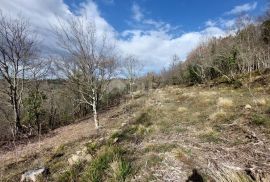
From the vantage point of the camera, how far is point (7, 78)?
15.7m

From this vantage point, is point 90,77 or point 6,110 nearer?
point 90,77

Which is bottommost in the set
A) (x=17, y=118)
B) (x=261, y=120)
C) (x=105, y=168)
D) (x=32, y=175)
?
(x=17, y=118)

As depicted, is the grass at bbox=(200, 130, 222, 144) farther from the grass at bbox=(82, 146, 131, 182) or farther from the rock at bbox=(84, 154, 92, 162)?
the rock at bbox=(84, 154, 92, 162)

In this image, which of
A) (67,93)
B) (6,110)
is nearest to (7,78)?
(6,110)

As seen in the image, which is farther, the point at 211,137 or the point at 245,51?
the point at 245,51

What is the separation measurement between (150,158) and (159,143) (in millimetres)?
1138

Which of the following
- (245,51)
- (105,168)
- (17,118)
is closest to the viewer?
(105,168)

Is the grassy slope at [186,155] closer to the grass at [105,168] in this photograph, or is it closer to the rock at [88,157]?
the grass at [105,168]

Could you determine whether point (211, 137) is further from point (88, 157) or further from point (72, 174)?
point (72, 174)

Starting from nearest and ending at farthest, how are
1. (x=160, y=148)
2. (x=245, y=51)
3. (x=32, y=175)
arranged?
1. (x=32, y=175)
2. (x=160, y=148)
3. (x=245, y=51)

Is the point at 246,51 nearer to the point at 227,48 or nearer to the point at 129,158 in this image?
the point at 227,48

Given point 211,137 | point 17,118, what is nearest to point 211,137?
point 211,137

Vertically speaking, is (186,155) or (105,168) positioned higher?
(186,155)

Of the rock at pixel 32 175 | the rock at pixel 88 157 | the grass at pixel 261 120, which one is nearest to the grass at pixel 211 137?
the grass at pixel 261 120
